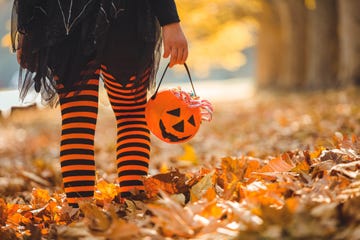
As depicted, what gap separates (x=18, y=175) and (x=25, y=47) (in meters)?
1.72

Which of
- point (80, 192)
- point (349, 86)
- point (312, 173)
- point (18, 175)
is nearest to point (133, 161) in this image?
point (80, 192)

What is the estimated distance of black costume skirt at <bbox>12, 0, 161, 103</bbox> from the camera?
217cm

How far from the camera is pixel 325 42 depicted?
1196cm

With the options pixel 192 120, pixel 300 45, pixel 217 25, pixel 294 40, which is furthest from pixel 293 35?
pixel 192 120

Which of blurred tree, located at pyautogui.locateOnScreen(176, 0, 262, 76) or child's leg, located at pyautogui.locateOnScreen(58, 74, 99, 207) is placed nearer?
child's leg, located at pyautogui.locateOnScreen(58, 74, 99, 207)

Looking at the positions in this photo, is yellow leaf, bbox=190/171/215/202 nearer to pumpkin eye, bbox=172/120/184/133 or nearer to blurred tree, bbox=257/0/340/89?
pumpkin eye, bbox=172/120/184/133

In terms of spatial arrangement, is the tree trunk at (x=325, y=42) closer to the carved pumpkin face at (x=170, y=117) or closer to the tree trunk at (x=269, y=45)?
the tree trunk at (x=269, y=45)

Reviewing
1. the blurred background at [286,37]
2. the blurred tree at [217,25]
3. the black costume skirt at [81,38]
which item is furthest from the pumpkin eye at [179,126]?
the blurred tree at [217,25]

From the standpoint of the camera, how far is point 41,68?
224 cm

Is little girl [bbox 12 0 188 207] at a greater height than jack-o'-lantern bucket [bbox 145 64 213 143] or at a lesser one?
greater

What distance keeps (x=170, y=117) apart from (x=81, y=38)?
0.51 m

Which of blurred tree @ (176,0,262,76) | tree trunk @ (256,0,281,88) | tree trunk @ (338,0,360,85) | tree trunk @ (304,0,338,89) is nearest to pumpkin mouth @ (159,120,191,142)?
tree trunk @ (338,0,360,85)

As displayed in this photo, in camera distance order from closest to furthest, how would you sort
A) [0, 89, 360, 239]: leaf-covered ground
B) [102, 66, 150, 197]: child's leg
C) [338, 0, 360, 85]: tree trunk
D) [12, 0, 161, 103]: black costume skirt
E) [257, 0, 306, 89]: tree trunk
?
1. [0, 89, 360, 239]: leaf-covered ground
2. [12, 0, 161, 103]: black costume skirt
3. [102, 66, 150, 197]: child's leg
4. [338, 0, 360, 85]: tree trunk
5. [257, 0, 306, 89]: tree trunk

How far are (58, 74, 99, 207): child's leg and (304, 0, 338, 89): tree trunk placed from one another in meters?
10.1
